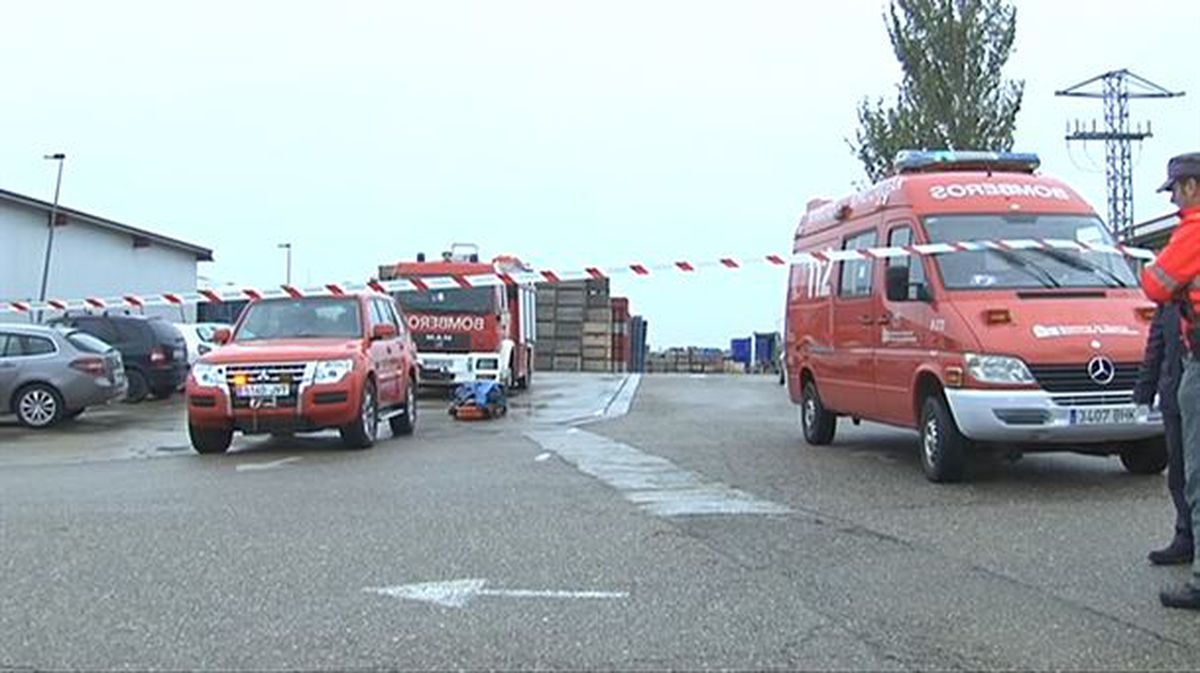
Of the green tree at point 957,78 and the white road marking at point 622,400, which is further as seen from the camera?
the green tree at point 957,78

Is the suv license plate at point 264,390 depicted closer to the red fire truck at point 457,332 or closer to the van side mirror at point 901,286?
the van side mirror at point 901,286

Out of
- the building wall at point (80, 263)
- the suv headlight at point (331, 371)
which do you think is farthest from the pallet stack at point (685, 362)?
the suv headlight at point (331, 371)

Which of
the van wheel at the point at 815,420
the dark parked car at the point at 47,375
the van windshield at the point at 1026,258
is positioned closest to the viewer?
the van windshield at the point at 1026,258

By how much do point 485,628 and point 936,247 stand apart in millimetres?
6509

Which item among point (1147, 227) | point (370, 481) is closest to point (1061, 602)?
point (370, 481)

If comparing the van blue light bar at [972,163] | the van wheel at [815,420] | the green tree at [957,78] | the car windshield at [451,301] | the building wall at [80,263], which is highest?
the green tree at [957,78]

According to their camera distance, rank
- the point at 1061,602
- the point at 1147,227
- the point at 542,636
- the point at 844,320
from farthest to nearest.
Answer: the point at 1147,227 → the point at 844,320 → the point at 1061,602 → the point at 542,636

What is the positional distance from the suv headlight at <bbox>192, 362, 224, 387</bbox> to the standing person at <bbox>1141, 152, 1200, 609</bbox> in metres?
9.77

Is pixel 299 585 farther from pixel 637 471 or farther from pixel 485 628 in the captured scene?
pixel 637 471

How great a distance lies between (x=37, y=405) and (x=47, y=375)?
0.47 meters

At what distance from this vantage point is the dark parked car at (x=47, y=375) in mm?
18484

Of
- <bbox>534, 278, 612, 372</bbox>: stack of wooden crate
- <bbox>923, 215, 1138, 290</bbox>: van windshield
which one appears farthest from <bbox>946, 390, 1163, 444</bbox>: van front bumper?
<bbox>534, 278, 612, 372</bbox>: stack of wooden crate

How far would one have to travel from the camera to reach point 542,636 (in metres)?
5.49

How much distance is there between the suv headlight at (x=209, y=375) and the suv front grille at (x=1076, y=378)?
803cm
